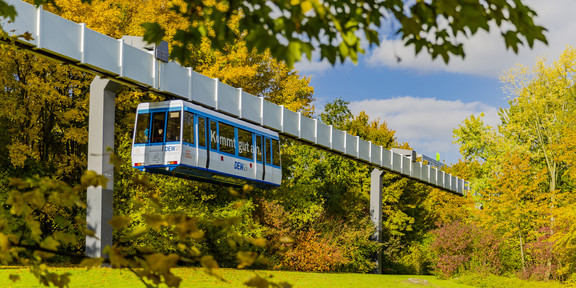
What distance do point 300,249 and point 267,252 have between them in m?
1.50

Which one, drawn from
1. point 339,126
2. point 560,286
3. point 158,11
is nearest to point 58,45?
point 158,11

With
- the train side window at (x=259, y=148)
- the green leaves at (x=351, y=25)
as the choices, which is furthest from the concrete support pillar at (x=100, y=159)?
the green leaves at (x=351, y=25)

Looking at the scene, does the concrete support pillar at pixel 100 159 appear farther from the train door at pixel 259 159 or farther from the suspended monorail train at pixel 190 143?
the train door at pixel 259 159

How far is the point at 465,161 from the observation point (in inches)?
2260

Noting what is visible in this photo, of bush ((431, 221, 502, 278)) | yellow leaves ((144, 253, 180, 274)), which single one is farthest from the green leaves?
bush ((431, 221, 502, 278))

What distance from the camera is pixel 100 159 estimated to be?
1856cm

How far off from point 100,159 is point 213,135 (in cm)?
382

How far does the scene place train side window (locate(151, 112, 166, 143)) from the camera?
1970 centimetres

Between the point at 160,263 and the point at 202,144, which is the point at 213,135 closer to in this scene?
the point at 202,144

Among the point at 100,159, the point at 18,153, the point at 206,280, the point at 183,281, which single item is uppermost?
the point at 18,153

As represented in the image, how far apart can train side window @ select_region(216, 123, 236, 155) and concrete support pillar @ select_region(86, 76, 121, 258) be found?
3.51 metres

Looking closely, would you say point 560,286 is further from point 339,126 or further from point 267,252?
point 339,126

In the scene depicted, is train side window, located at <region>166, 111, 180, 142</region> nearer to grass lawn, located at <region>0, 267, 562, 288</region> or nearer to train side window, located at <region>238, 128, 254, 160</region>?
train side window, located at <region>238, 128, 254, 160</region>

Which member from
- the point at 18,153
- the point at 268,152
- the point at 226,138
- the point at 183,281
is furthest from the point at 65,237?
the point at 18,153
